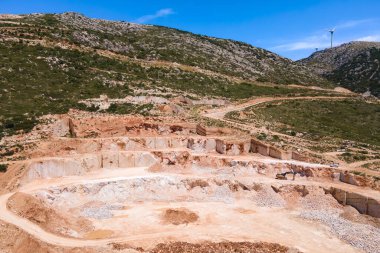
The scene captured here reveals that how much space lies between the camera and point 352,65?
158 m

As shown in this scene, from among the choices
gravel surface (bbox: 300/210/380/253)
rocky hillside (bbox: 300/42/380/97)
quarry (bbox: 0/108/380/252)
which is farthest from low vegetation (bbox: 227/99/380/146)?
rocky hillside (bbox: 300/42/380/97)

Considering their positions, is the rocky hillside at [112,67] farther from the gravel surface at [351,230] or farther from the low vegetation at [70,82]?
the gravel surface at [351,230]

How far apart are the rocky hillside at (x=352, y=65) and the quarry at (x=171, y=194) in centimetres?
9496

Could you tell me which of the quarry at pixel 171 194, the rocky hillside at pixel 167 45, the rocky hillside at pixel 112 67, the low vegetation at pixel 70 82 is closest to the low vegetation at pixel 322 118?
the low vegetation at pixel 70 82

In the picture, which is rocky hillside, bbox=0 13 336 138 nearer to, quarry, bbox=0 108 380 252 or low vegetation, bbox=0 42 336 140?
low vegetation, bbox=0 42 336 140

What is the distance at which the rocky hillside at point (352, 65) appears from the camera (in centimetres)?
13975

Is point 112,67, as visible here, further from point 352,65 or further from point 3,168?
point 352,65

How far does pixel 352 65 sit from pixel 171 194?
5432 inches

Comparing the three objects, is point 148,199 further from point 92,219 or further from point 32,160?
point 32,160

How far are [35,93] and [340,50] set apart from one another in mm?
156402

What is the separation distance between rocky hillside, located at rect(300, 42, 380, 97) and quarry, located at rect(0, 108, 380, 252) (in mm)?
94962

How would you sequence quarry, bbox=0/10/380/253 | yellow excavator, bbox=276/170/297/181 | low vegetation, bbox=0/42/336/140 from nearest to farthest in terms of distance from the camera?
quarry, bbox=0/10/380/253, yellow excavator, bbox=276/170/297/181, low vegetation, bbox=0/42/336/140

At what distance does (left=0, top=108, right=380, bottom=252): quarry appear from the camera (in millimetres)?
30500

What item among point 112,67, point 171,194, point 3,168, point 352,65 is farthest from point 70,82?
point 352,65
